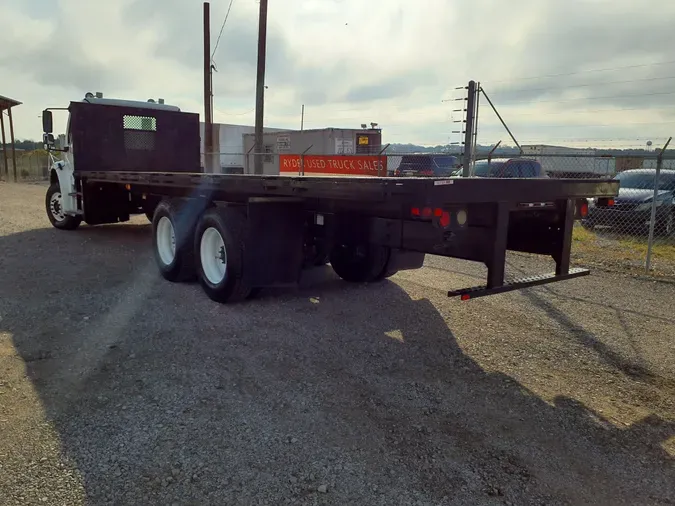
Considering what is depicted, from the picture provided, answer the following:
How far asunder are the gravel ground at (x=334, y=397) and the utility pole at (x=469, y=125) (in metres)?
4.13

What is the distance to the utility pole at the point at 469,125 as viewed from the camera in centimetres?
1055

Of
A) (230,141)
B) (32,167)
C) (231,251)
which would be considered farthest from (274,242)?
(32,167)

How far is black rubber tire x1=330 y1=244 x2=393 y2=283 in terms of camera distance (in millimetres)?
7039

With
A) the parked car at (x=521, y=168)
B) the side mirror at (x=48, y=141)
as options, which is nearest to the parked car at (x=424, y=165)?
the parked car at (x=521, y=168)

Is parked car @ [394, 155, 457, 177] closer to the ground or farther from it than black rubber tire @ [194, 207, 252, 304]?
farther from it

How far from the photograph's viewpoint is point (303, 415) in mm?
3789

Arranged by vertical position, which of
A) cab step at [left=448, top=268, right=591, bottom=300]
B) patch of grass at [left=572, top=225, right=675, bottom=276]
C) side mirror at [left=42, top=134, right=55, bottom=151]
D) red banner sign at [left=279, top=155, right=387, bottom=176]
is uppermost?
side mirror at [left=42, top=134, right=55, bottom=151]

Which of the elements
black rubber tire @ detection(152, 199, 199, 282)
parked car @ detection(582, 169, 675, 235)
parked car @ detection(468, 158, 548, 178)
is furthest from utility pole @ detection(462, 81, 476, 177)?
black rubber tire @ detection(152, 199, 199, 282)

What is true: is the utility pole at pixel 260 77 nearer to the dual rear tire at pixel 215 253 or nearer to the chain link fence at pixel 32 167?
the dual rear tire at pixel 215 253

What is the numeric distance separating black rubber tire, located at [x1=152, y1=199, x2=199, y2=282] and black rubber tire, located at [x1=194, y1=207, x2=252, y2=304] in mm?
630

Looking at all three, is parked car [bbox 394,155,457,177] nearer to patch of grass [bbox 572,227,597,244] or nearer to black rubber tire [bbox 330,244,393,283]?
patch of grass [bbox 572,227,597,244]

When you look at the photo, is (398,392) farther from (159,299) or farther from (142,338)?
(159,299)

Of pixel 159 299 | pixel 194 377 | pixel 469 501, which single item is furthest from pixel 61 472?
pixel 159 299

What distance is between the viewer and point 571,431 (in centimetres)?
367
